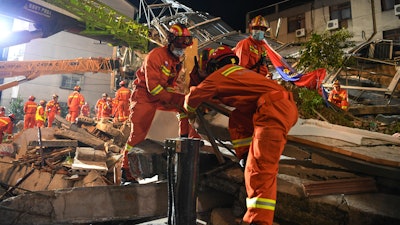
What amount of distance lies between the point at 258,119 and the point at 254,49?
2.90 m

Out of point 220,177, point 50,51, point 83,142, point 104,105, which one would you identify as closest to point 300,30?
point 104,105

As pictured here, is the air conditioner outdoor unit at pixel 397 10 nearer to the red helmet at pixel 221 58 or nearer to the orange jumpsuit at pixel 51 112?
the red helmet at pixel 221 58

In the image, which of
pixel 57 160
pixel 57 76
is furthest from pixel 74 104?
pixel 57 76

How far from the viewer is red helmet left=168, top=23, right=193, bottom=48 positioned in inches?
158

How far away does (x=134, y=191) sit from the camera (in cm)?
323

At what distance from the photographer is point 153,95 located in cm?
384

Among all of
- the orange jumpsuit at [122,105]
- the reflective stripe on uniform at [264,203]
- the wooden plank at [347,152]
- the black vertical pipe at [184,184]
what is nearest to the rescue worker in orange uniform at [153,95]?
the black vertical pipe at [184,184]

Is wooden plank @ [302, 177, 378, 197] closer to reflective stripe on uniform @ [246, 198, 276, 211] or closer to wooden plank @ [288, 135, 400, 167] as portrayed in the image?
wooden plank @ [288, 135, 400, 167]

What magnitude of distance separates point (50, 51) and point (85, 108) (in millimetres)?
11470

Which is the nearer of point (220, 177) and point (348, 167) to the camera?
point (348, 167)

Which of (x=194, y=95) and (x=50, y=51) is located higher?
(x=50, y=51)

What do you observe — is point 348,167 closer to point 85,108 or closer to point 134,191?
point 134,191

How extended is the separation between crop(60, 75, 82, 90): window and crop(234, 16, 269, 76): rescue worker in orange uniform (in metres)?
21.7

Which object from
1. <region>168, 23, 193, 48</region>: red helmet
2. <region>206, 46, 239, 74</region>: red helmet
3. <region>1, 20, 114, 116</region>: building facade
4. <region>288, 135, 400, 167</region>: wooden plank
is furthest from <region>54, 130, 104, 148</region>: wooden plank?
<region>1, 20, 114, 116</region>: building facade
